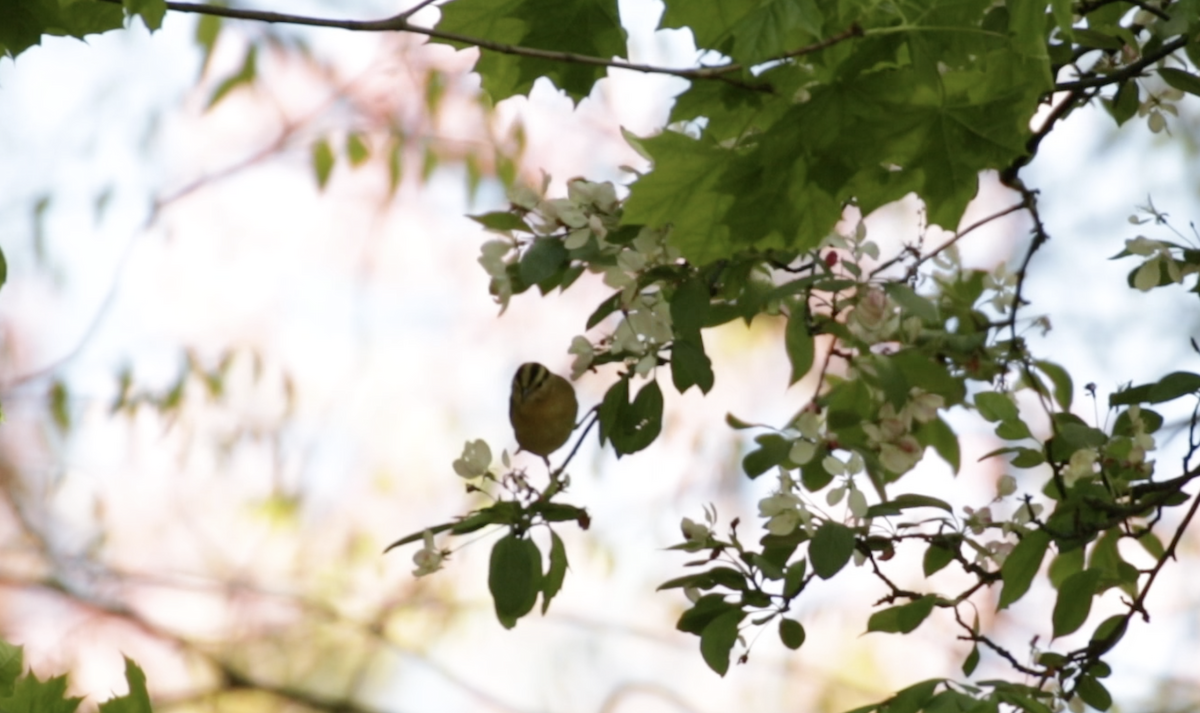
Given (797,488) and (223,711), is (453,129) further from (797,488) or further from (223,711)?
(797,488)

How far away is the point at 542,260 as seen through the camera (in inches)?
27.5

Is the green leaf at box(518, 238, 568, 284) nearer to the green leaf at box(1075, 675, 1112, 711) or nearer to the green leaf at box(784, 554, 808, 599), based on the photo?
the green leaf at box(784, 554, 808, 599)

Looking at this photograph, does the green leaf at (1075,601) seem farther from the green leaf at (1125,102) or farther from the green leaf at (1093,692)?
the green leaf at (1125,102)

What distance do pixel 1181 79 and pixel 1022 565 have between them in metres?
0.30

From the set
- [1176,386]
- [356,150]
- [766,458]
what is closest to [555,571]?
[766,458]

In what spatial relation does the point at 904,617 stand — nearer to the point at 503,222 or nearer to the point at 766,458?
the point at 766,458

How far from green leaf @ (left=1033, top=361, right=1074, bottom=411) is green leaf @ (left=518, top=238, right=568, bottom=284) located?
378 millimetres

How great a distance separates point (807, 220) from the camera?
0.61 m

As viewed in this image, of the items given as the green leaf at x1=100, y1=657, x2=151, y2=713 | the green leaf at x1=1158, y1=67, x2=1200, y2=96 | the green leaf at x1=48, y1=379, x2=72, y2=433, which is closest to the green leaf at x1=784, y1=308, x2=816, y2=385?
the green leaf at x1=1158, y1=67, x2=1200, y2=96

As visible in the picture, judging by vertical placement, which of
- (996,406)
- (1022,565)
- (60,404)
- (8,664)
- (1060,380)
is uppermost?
(60,404)

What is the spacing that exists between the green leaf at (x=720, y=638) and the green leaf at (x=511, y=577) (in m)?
0.10

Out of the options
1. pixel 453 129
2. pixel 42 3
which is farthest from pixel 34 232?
pixel 42 3

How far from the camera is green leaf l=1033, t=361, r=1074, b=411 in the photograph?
900 mm

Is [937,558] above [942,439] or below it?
below
